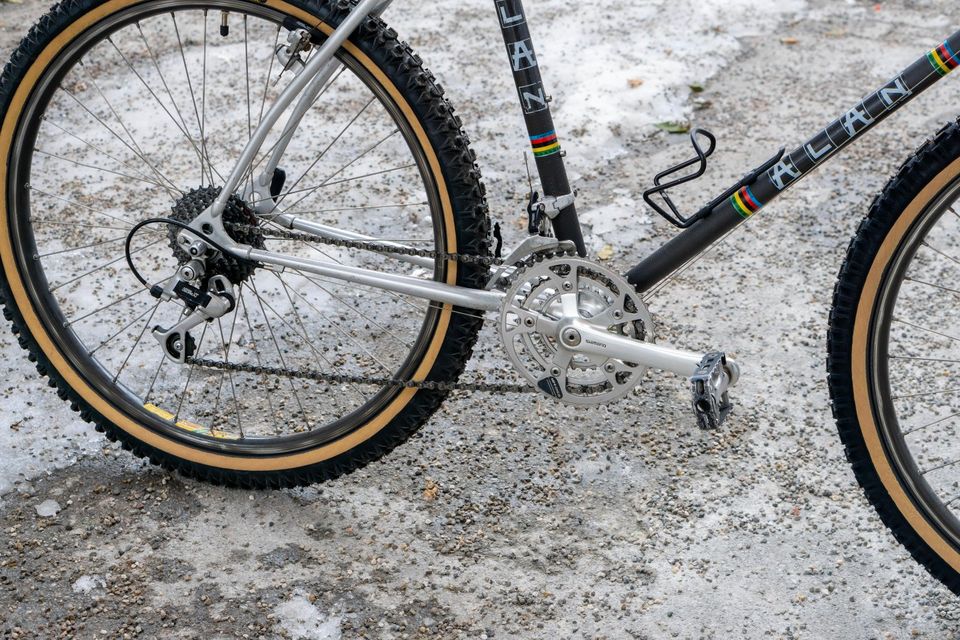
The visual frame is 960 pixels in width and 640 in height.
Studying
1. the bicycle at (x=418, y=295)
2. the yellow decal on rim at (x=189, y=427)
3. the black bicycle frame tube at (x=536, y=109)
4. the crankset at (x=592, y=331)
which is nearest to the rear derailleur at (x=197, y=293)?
the bicycle at (x=418, y=295)

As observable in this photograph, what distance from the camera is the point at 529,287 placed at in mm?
2375

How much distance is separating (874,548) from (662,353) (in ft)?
2.49

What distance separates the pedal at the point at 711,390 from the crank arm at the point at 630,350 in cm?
3

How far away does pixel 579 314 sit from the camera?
93.0 inches

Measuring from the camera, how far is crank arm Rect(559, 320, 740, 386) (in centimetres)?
232

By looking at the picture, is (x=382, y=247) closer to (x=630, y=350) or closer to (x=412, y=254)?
(x=412, y=254)

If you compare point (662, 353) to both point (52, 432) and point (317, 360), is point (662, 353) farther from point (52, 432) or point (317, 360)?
point (52, 432)

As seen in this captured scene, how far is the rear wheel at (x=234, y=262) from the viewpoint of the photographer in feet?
7.79

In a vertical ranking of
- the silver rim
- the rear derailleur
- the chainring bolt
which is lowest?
the chainring bolt

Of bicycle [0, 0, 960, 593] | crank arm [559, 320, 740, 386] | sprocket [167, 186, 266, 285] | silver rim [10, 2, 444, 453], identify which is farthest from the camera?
silver rim [10, 2, 444, 453]

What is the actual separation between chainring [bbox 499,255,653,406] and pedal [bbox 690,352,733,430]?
145 millimetres

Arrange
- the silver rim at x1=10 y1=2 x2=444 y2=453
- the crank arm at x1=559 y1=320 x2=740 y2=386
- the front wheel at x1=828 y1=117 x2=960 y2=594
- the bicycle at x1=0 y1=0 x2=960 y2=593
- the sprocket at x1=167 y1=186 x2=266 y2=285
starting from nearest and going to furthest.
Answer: the front wheel at x1=828 y1=117 x2=960 y2=594 → the bicycle at x1=0 y1=0 x2=960 y2=593 → the crank arm at x1=559 y1=320 x2=740 y2=386 → the sprocket at x1=167 y1=186 x2=266 y2=285 → the silver rim at x1=10 y1=2 x2=444 y2=453

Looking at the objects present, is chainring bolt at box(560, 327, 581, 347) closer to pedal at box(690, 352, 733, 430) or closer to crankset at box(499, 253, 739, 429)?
crankset at box(499, 253, 739, 429)

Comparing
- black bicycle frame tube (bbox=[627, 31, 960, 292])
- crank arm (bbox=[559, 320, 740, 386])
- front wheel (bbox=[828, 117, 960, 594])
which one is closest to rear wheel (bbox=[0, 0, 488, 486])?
crank arm (bbox=[559, 320, 740, 386])
